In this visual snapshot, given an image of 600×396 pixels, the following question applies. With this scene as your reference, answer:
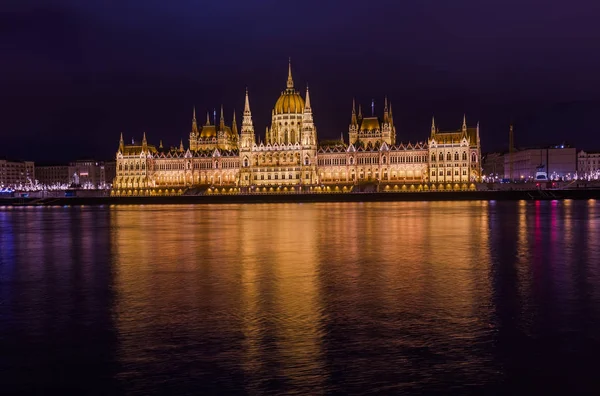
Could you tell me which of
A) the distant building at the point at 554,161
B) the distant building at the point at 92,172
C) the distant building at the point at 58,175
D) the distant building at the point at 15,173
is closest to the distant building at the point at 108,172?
the distant building at the point at 92,172

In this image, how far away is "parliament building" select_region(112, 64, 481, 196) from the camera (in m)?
126

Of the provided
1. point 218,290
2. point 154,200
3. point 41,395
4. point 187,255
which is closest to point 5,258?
point 187,255

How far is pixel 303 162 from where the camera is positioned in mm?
132125

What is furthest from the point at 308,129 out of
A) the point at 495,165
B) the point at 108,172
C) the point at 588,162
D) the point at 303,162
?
the point at 108,172

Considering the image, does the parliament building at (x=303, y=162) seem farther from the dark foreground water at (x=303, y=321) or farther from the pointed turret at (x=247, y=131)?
the dark foreground water at (x=303, y=321)

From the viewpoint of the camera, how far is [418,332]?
12.1 metres

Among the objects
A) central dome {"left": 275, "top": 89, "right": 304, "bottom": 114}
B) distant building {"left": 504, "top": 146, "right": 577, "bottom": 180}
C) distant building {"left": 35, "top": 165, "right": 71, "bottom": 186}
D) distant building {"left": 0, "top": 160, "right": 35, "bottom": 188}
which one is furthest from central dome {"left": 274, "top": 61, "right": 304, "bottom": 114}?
distant building {"left": 35, "top": 165, "right": 71, "bottom": 186}

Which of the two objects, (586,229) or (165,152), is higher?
(165,152)

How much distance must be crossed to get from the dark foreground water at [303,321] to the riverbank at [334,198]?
72.8 metres

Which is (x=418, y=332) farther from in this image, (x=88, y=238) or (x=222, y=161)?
(x=222, y=161)

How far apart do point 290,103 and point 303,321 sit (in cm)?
12948

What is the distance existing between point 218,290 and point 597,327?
30.3 ft

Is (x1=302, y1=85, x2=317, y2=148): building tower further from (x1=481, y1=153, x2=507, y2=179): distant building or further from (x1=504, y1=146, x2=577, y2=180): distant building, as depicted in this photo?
(x1=481, y1=153, x2=507, y2=179): distant building

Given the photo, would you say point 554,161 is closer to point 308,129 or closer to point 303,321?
point 308,129
